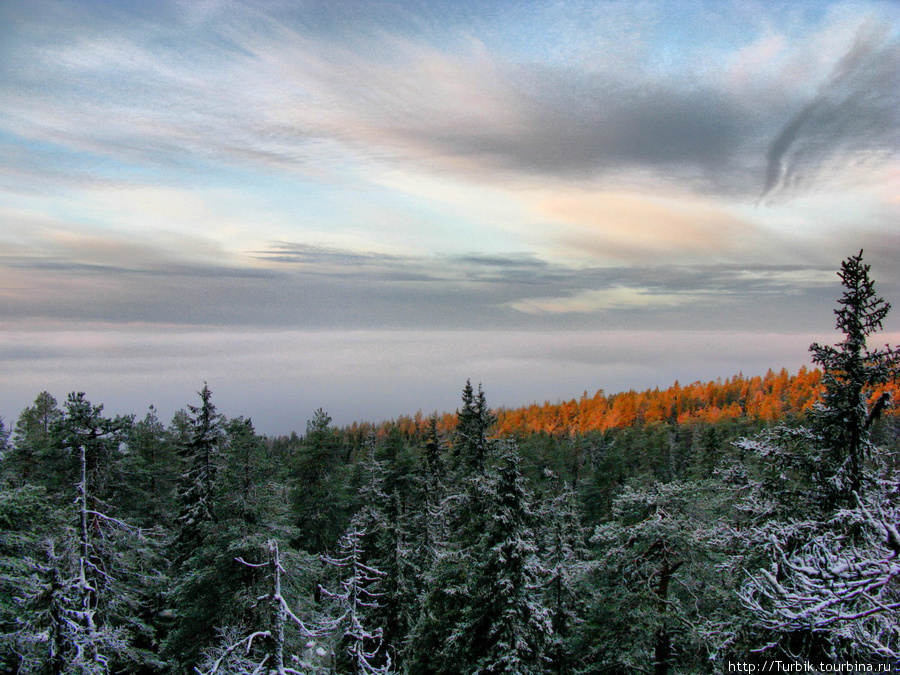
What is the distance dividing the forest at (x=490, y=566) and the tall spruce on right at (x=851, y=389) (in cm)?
5

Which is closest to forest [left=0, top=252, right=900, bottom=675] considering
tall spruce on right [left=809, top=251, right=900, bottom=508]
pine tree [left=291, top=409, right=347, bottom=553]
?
tall spruce on right [left=809, top=251, right=900, bottom=508]

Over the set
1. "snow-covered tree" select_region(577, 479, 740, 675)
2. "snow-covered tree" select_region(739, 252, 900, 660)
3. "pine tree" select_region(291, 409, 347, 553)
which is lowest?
"pine tree" select_region(291, 409, 347, 553)

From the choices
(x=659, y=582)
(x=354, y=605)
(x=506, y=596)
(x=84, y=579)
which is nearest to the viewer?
(x=84, y=579)

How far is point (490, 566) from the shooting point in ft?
53.2

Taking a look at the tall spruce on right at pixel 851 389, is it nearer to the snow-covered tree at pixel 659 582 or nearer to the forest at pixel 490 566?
the forest at pixel 490 566

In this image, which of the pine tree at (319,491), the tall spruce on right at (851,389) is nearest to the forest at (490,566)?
the tall spruce on right at (851,389)

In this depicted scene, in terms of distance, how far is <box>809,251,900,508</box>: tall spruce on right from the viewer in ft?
34.8

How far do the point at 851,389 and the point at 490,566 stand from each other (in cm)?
1162

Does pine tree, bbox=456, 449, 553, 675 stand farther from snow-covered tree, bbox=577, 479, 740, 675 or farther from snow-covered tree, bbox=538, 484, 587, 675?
snow-covered tree, bbox=577, 479, 740, 675

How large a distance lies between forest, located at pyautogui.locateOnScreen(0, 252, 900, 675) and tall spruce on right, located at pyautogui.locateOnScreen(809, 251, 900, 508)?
0.15 feet

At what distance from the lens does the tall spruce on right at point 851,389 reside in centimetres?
1059

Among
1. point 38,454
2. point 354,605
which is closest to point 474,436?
point 354,605

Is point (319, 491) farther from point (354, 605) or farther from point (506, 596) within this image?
point (354, 605)

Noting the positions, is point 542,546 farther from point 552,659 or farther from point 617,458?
point 617,458
